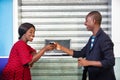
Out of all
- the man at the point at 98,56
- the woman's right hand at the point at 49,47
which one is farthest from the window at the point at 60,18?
the man at the point at 98,56

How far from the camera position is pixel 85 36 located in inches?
Result: 229

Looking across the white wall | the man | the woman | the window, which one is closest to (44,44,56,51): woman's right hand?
the woman

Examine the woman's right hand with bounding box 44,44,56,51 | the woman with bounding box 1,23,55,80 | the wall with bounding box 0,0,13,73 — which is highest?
the wall with bounding box 0,0,13,73

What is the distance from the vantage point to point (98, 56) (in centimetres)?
418

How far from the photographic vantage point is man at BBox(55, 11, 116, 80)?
4027 mm

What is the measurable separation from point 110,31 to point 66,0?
0.98 metres

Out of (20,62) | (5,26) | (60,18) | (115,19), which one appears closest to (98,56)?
(20,62)

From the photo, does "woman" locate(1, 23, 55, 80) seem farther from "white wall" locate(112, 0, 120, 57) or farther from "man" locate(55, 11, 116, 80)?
"white wall" locate(112, 0, 120, 57)

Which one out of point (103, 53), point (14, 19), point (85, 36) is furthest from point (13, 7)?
point (103, 53)

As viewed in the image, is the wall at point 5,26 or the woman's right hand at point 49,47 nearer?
the woman's right hand at point 49,47

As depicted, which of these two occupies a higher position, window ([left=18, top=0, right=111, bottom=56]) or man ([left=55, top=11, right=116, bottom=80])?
window ([left=18, top=0, right=111, bottom=56])

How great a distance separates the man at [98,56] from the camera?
403 cm

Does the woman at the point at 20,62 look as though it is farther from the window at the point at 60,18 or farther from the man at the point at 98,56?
the window at the point at 60,18

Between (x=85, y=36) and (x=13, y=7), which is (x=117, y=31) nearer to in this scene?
(x=85, y=36)
